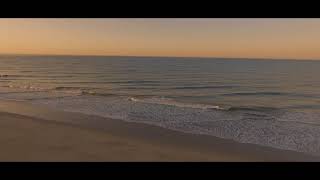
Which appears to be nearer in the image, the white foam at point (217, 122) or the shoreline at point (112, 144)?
the shoreline at point (112, 144)

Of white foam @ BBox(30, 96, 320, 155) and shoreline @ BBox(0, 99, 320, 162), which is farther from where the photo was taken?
white foam @ BBox(30, 96, 320, 155)

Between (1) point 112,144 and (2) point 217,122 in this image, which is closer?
(1) point 112,144

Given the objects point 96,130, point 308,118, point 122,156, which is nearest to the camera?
point 122,156

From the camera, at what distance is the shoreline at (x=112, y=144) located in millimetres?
7344

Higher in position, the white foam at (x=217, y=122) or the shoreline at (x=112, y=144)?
the white foam at (x=217, y=122)

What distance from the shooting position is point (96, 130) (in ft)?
33.3

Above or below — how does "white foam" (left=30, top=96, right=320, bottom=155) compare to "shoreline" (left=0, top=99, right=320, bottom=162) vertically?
above

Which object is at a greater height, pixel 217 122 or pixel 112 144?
pixel 217 122

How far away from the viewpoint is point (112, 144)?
845 centimetres

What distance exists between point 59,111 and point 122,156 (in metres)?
6.88

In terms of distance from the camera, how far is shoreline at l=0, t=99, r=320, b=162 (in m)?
7.34
